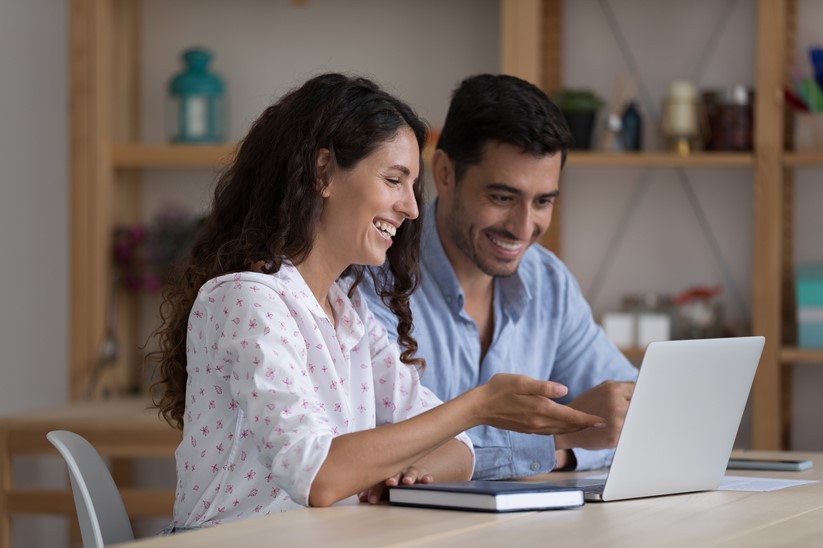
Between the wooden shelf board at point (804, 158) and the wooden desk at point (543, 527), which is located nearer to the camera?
the wooden desk at point (543, 527)

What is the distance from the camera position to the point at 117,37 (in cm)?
385

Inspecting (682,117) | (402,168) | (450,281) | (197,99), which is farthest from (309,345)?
(197,99)

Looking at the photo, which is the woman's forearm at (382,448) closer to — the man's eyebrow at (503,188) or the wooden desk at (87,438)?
the man's eyebrow at (503,188)

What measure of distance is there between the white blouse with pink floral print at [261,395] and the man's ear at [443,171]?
24.7 inches

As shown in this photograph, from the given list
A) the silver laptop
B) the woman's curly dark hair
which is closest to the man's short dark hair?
the woman's curly dark hair

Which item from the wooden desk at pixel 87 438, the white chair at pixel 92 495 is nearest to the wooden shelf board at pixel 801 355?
the wooden desk at pixel 87 438

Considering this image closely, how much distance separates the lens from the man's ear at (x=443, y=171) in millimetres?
2426

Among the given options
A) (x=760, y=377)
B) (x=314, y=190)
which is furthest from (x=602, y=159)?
(x=314, y=190)

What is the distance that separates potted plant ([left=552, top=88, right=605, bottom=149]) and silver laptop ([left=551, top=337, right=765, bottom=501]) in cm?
182

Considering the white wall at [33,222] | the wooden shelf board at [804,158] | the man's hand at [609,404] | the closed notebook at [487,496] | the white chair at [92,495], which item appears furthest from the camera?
the white wall at [33,222]

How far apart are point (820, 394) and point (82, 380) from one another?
2.19m

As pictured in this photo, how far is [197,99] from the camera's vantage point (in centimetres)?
375

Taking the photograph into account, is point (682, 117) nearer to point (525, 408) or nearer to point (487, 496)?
point (525, 408)

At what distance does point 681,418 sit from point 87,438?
2018mm
